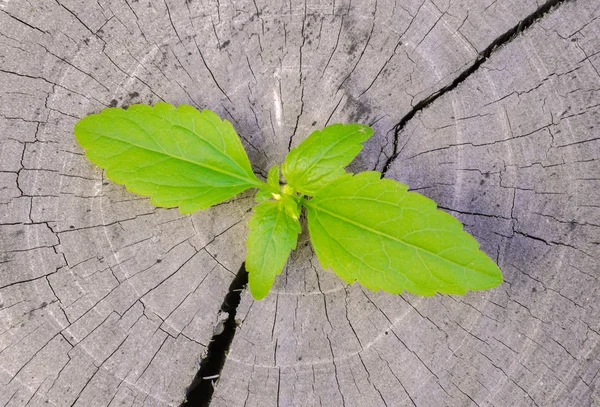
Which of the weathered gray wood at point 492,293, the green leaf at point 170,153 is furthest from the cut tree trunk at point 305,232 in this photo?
the green leaf at point 170,153

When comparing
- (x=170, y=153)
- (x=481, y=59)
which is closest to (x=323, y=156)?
(x=170, y=153)

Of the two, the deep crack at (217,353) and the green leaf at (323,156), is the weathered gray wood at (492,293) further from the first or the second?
the green leaf at (323,156)

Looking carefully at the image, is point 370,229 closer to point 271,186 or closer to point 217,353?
point 271,186

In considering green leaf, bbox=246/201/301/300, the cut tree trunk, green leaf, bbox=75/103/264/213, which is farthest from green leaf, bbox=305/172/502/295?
green leaf, bbox=75/103/264/213

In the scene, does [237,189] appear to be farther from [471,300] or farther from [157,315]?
[471,300]

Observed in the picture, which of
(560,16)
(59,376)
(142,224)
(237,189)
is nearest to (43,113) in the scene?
(142,224)

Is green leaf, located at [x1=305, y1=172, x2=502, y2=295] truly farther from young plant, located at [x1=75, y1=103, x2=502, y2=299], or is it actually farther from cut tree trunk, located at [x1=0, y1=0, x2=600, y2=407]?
cut tree trunk, located at [x1=0, y1=0, x2=600, y2=407]
